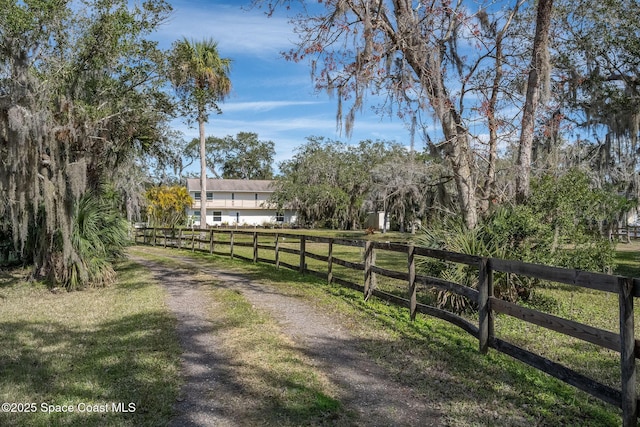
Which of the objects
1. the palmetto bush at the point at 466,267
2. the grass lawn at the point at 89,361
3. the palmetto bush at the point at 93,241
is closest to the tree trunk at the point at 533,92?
the palmetto bush at the point at 466,267

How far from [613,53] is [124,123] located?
43.7ft

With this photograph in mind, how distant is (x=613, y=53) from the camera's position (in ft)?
44.7

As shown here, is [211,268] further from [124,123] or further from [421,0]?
[421,0]

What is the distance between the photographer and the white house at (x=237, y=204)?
58625mm

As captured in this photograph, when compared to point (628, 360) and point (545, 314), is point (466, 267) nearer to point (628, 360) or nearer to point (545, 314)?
point (545, 314)

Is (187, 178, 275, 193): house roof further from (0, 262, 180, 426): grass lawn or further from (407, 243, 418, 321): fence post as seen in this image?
(407, 243, 418, 321): fence post

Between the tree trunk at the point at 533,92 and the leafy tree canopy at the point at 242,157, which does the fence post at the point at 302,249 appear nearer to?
the tree trunk at the point at 533,92

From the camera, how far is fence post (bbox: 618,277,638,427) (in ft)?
11.8

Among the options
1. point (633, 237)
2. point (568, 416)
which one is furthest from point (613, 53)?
point (633, 237)

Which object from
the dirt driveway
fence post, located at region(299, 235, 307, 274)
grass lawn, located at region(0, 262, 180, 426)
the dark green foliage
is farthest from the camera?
fence post, located at region(299, 235, 307, 274)

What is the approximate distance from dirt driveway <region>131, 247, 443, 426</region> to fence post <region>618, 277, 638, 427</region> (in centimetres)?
137

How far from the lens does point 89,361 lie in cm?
542

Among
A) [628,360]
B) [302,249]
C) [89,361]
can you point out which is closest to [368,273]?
[302,249]

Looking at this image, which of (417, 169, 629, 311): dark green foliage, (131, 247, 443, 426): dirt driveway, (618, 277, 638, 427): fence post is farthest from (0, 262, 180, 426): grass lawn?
(417, 169, 629, 311): dark green foliage
